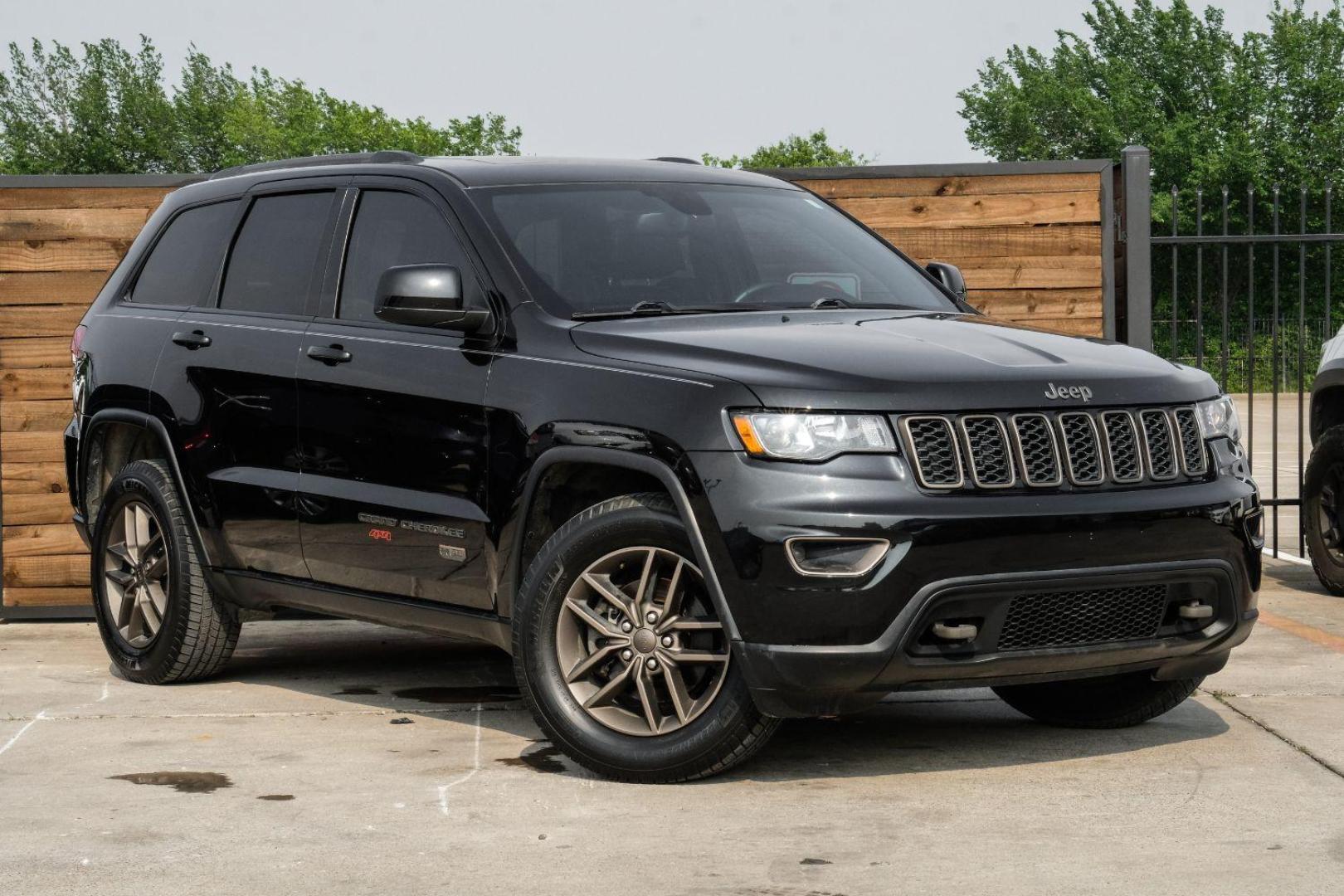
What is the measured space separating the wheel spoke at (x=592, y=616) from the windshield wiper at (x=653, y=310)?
90 cm

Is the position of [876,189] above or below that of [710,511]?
above

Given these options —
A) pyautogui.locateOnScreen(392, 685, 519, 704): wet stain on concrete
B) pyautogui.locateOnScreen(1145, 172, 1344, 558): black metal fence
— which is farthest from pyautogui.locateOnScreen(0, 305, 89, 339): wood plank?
pyautogui.locateOnScreen(1145, 172, 1344, 558): black metal fence

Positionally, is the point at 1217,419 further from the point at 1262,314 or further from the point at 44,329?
the point at 1262,314

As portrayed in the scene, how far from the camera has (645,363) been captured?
549cm

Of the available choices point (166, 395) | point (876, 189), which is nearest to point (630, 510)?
point (166, 395)

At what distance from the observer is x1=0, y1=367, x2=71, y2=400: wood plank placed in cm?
965

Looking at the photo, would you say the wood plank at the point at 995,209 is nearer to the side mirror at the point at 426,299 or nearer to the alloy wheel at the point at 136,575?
the alloy wheel at the point at 136,575

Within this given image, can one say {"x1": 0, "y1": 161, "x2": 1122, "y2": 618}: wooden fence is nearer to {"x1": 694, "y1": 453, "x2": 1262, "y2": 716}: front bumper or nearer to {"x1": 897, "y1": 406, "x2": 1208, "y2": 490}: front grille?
{"x1": 897, "y1": 406, "x2": 1208, "y2": 490}: front grille

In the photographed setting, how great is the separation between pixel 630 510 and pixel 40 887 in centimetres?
183

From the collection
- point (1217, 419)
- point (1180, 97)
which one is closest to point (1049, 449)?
point (1217, 419)

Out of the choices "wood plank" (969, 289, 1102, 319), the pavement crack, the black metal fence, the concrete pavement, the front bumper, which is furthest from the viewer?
the black metal fence

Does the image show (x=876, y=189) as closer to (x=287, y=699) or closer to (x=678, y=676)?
(x=287, y=699)

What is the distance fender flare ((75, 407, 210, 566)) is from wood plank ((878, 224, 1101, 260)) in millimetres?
3874

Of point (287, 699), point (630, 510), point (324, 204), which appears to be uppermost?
point (324, 204)
